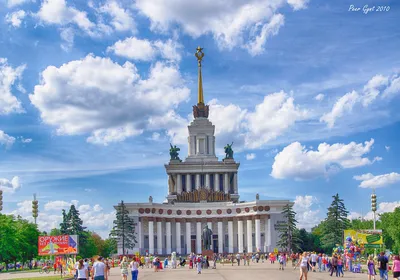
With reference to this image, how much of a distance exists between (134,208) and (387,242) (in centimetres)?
4790

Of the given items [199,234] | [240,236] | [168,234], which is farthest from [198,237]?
[240,236]

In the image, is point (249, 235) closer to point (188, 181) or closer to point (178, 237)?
point (178, 237)

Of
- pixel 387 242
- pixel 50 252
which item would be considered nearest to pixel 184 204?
pixel 387 242

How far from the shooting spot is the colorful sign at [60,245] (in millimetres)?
66625

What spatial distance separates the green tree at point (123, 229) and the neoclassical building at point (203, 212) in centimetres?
231

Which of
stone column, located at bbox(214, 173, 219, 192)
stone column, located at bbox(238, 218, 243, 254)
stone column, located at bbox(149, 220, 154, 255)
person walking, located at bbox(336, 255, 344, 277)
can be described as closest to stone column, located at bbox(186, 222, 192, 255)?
stone column, located at bbox(149, 220, 154, 255)

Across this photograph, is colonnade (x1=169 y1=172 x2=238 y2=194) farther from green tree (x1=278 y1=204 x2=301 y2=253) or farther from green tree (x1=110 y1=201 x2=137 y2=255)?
→ green tree (x1=278 y1=204 x2=301 y2=253)

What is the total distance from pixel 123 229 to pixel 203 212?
72.4 ft

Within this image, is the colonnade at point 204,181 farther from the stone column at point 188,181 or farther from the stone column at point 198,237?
the stone column at point 198,237

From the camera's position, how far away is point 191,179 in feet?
448

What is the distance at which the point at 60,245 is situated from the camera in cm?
6700

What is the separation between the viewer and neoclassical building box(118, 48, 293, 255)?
119062 millimetres

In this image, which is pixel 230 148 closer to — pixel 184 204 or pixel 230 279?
pixel 184 204

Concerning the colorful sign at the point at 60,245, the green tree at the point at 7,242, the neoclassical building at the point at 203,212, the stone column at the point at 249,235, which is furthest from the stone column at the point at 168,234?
the colorful sign at the point at 60,245
